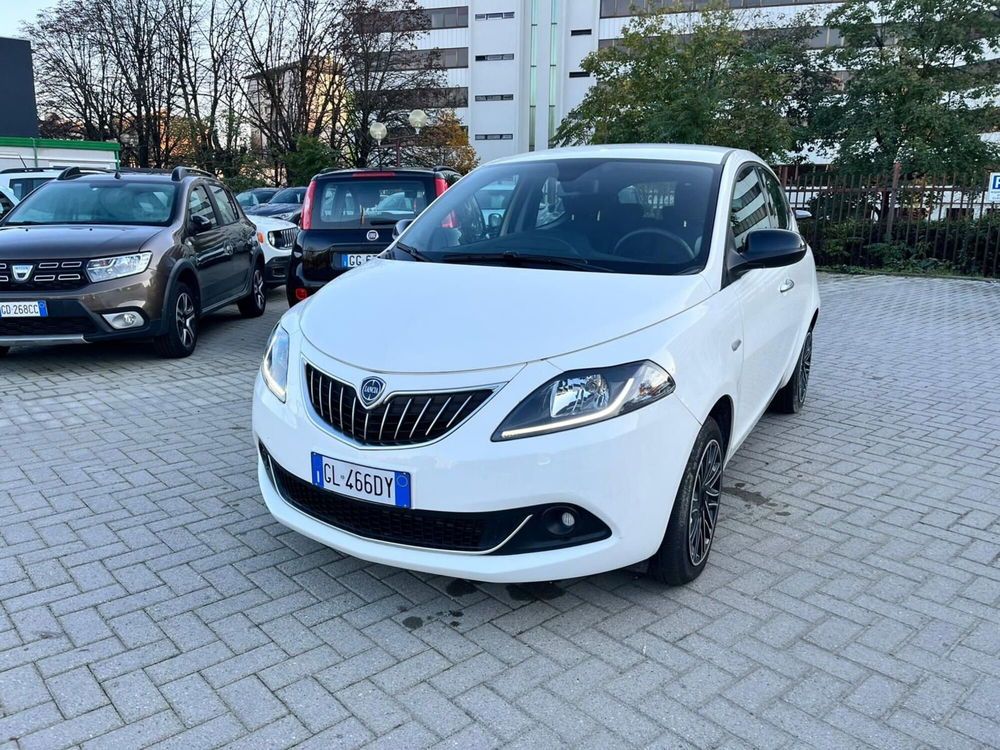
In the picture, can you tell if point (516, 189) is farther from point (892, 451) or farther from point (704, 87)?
point (704, 87)

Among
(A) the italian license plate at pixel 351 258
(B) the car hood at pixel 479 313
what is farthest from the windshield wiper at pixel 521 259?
(A) the italian license plate at pixel 351 258

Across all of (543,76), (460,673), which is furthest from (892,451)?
(543,76)

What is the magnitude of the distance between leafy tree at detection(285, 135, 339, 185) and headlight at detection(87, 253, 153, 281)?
26.5 metres

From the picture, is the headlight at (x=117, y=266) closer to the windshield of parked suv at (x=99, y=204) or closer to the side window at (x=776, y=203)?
the windshield of parked suv at (x=99, y=204)

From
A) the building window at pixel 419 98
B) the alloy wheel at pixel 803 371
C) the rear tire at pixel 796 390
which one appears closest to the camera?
the rear tire at pixel 796 390

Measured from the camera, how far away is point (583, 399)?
2854mm

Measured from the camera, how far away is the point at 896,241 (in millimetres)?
15266

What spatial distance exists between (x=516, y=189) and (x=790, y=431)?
8.27ft

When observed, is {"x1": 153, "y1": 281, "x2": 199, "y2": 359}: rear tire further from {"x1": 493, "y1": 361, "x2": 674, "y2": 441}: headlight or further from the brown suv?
{"x1": 493, "y1": 361, "x2": 674, "y2": 441}: headlight

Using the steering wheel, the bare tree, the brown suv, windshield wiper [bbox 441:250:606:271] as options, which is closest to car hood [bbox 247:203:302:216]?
the brown suv

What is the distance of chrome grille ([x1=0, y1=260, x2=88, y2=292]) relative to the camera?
21.7 ft

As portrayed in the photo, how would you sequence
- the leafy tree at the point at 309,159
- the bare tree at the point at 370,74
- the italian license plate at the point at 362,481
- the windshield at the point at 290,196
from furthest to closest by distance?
the bare tree at the point at 370,74 → the leafy tree at the point at 309,159 → the windshield at the point at 290,196 → the italian license plate at the point at 362,481

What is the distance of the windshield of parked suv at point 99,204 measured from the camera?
25.1 feet

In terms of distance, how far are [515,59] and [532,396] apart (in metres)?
53.6
